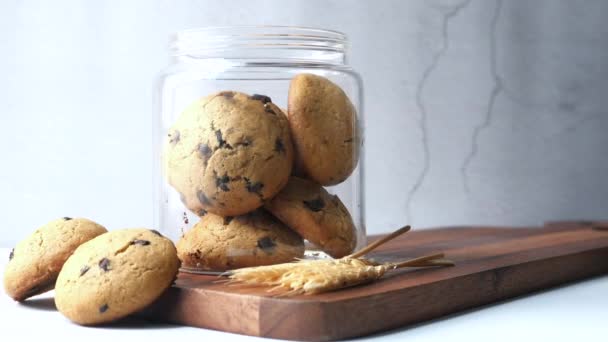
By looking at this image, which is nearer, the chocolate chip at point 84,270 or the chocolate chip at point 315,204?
the chocolate chip at point 84,270

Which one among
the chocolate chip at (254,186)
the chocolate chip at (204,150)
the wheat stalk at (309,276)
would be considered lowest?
the wheat stalk at (309,276)

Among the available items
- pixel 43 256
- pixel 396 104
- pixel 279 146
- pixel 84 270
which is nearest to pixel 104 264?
pixel 84 270

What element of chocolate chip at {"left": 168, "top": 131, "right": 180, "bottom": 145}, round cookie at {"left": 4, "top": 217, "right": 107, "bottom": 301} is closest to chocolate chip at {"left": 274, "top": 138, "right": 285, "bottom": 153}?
chocolate chip at {"left": 168, "top": 131, "right": 180, "bottom": 145}

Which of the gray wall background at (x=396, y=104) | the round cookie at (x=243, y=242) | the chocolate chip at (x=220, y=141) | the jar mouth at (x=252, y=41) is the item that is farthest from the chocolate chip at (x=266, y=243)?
the gray wall background at (x=396, y=104)

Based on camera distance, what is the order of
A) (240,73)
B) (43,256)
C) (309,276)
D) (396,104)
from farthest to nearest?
(396,104) → (240,73) → (43,256) → (309,276)

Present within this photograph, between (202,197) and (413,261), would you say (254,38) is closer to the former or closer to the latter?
(202,197)

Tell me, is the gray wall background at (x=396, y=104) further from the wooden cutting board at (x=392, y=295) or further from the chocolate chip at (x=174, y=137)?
the chocolate chip at (x=174, y=137)

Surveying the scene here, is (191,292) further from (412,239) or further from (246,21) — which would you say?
(246,21)

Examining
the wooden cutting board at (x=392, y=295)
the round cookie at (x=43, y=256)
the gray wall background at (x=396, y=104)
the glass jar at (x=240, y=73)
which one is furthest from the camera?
the gray wall background at (x=396, y=104)

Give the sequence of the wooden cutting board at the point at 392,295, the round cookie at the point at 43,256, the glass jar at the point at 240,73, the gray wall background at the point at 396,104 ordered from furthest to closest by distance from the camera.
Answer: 1. the gray wall background at the point at 396,104
2. the glass jar at the point at 240,73
3. the round cookie at the point at 43,256
4. the wooden cutting board at the point at 392,295
